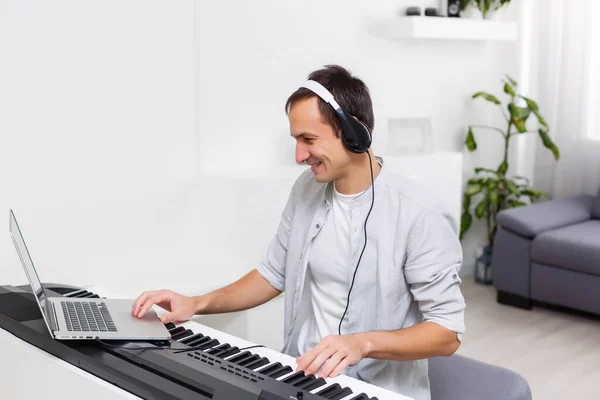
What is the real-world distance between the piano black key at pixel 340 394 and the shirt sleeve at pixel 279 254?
2.17ft

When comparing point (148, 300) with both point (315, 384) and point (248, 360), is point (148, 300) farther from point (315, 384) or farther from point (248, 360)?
point (315, 384)

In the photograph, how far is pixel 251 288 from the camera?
2096 millimetres

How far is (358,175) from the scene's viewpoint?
192 cm

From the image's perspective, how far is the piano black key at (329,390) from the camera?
4.78ft

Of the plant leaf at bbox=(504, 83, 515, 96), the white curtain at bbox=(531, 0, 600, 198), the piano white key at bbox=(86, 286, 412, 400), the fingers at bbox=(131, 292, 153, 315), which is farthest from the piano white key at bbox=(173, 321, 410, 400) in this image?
the white curtain at bbox=(531, 0, 600, 198)

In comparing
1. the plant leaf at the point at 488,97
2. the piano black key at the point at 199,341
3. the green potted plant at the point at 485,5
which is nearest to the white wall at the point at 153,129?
the green potted plant at the point at 485,5

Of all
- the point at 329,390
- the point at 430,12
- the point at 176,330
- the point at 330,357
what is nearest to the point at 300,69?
the point at 430,12

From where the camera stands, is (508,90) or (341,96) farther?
(508,90)

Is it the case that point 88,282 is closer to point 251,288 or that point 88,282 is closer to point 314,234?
point 251,288

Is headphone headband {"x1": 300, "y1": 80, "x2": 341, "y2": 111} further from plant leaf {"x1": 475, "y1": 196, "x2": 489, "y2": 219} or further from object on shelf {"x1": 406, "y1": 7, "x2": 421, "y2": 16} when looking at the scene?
plant leaf {"x1": 475, "y1": 196, "x2": 489, "y2": 219}

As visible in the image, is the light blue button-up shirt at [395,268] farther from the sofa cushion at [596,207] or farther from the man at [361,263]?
the sofa cushion at [596,207]

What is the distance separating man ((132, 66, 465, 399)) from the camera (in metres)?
1.80

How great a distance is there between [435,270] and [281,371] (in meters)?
0.46

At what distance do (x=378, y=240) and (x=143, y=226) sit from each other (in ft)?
4.86
